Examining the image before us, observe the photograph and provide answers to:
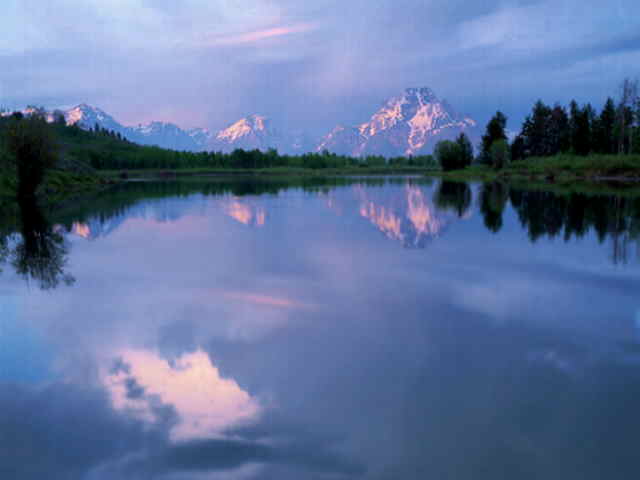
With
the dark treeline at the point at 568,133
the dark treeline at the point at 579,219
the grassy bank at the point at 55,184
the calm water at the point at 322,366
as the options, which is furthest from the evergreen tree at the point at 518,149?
the calm water at the point at 322,366

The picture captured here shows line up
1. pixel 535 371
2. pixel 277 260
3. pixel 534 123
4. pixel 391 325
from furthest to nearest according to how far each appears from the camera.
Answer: pixel 534 123 → pixel 277 260 → pixel 391 325 → pixel 535 371

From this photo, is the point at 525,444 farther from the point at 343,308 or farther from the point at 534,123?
the point at 534,123

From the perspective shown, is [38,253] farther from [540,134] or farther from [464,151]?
[464,151]

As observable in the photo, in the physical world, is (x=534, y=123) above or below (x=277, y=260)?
above

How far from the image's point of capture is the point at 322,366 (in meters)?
9.23

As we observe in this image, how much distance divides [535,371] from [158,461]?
6.60 metres

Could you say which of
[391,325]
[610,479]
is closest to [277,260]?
[391,325]

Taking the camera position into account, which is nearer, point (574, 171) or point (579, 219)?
point (579, 219)

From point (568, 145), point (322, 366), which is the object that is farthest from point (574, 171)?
point (322, 366)

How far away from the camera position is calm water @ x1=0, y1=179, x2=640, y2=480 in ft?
21.5

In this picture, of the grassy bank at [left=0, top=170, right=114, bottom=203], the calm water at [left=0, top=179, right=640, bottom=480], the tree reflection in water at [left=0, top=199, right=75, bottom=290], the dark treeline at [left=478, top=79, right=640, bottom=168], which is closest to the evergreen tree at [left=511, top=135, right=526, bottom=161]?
the dark treeline at [left=478, top=79, right=640, bottom=168]

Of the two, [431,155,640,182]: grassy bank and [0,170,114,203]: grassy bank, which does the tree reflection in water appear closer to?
[0,170,114,203]: grassy bank

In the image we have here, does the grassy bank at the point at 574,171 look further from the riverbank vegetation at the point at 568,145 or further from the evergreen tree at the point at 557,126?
the evergreen tree at the point at 557,126

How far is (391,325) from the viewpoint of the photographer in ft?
37.9
